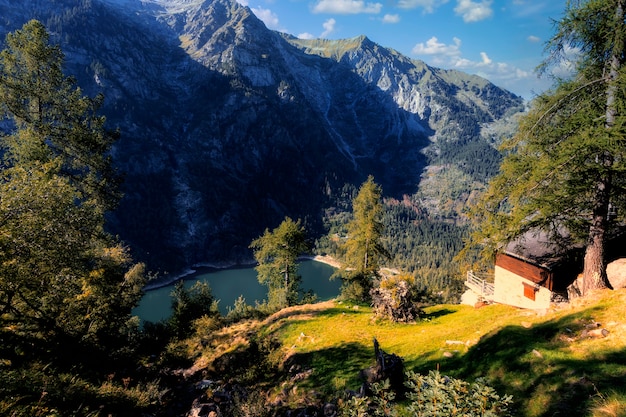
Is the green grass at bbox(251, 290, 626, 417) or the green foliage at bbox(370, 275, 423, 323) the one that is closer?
the green grass at bbox(251, 290, 626, 417)

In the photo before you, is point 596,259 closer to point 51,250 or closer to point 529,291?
point 529,291

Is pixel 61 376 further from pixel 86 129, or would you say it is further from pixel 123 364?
pixel 86 129

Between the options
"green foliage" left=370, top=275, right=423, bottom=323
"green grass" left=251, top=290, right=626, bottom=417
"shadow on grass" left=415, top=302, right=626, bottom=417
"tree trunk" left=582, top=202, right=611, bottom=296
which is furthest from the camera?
"green foliage" left=370, top=275, right=423, bottom=323

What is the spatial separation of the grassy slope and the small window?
6220 mm

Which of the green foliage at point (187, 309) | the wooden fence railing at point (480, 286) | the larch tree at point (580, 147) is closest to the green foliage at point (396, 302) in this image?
the larch tree at point (580, 147)

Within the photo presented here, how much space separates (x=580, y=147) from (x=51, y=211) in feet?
64.4

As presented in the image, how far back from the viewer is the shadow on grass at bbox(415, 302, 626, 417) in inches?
336

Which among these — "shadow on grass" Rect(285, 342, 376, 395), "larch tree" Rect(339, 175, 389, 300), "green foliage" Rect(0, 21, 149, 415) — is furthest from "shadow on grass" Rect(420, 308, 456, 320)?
"green foliage" Rect(0, 21, 149, 415)

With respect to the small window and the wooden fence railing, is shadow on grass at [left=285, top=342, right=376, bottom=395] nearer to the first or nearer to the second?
the small window

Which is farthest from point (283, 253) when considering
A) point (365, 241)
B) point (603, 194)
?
point (603, 194)

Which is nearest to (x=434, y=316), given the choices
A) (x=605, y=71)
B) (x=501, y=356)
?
(x=501, y=356)

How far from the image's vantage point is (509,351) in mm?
11742

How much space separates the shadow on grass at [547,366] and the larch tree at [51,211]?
1364 centimetres

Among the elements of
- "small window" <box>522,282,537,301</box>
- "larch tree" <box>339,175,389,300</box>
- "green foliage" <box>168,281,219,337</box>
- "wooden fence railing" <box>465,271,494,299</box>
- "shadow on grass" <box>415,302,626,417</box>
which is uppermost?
"larch tree" <box>339,175,389,300</box>
